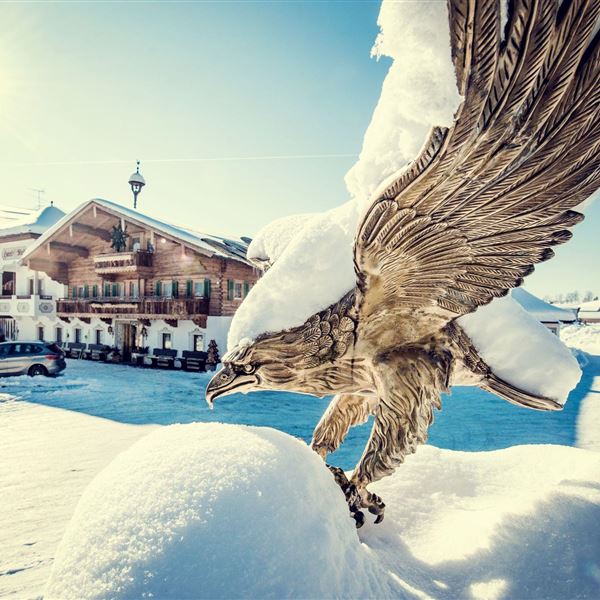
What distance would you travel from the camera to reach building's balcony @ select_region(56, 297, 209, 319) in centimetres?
1559

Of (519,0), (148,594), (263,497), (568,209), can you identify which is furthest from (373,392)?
(519,0)

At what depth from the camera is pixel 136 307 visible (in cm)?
1712

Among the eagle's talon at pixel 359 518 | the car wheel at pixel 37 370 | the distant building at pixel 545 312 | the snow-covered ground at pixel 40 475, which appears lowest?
the car wheel at pixel 37 370

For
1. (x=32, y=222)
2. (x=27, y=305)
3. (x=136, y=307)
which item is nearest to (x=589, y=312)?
(x=136, y=307)

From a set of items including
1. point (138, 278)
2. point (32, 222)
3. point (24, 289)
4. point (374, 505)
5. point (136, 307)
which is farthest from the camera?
point (32, 222)

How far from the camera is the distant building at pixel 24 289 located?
2148 cm

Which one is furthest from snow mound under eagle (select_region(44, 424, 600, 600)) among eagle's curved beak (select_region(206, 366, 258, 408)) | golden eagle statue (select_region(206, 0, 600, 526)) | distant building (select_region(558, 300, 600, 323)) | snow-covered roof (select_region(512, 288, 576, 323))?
distant building (select_region(558, 300, 600, 323))

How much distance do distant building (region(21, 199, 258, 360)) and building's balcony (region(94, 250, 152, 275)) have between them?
5 cm

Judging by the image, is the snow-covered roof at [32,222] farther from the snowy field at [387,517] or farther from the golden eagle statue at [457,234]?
the golden eagle statue at [457,234]

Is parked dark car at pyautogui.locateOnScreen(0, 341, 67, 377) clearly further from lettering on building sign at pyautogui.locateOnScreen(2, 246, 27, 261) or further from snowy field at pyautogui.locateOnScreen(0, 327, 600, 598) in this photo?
lettering on building sign at pyautogui.locateOnScreen(2, 246, 27, 261)

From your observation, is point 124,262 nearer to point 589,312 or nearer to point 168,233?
point 168,233

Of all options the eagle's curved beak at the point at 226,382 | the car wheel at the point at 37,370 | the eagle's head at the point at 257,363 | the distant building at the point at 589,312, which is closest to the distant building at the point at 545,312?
the eagle's head at the point at 257,363

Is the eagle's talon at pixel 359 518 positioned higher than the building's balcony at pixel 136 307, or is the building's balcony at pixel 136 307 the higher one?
the building's balcony at pixel 136 307

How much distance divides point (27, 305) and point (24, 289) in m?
2.24
